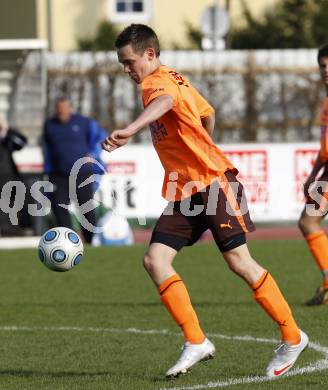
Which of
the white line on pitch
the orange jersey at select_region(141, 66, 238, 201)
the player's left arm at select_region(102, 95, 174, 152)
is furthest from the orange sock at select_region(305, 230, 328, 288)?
the player's left arm at select_region(102, 95, 174, 152)

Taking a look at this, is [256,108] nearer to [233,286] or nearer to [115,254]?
[115,254]

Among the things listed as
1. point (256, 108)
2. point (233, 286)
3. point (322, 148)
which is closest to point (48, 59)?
point (256, 108)

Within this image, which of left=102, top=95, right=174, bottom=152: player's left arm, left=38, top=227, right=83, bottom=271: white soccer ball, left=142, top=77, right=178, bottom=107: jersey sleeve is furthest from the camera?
left=38, top=227, right=83, bottom=271: white soccer ball

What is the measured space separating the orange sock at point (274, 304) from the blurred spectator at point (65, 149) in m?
9.78

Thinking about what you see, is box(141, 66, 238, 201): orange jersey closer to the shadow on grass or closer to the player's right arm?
the shadow on grass

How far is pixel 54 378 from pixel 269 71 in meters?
18.2

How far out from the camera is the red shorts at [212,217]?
7.85 metres

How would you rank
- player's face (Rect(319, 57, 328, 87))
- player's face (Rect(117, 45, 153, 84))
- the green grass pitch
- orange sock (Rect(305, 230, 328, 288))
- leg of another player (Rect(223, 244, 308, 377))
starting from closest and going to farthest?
1. player's face (Rect(117, 45, 153, 84))
2. leg of another player (Rect(223, 244, 308, 377))
3. the green grass pitch
4. player's face (Rect(319, 57, 328, 87))
5. orange sock (Rect(305, 230, 328, 288))

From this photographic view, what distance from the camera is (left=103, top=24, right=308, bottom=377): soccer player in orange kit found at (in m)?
7.79

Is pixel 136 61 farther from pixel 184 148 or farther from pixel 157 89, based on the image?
pixel 184 148

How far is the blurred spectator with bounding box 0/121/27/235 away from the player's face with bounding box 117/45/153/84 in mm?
10215

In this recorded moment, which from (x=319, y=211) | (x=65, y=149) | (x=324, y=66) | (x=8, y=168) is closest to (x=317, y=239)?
(x=319, y=211)

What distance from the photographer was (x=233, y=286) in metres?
13.0

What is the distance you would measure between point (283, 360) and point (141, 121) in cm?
169
